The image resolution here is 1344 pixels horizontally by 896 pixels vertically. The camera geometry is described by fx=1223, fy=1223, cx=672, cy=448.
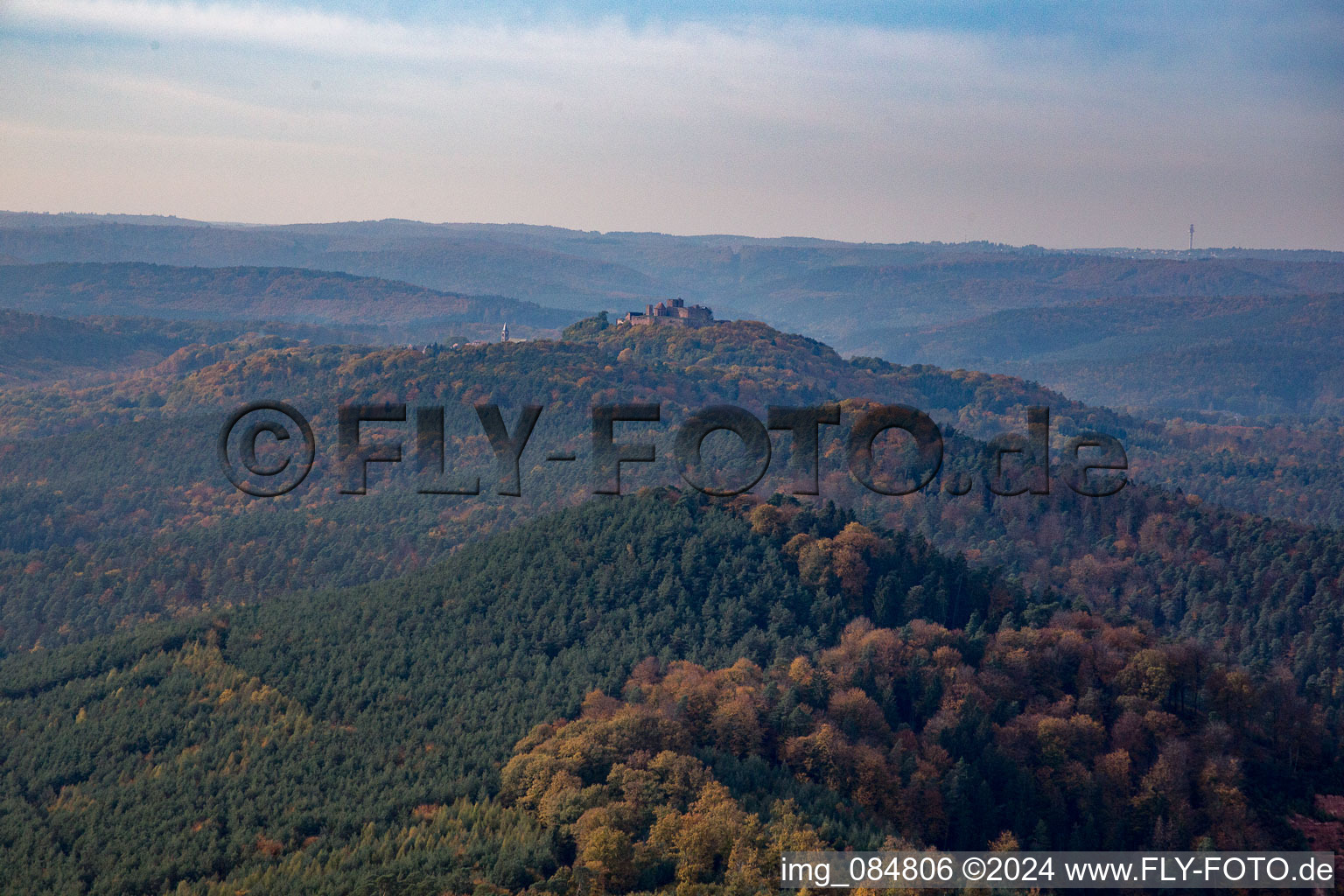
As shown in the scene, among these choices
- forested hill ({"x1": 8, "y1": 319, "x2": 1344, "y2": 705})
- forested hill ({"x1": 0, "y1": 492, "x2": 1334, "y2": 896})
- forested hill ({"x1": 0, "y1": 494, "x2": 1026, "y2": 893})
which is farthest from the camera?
forested hill ({"x1": 8, "y1": 319, "x2": 1344, "y2": 705})

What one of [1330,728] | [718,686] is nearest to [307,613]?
[718,686]

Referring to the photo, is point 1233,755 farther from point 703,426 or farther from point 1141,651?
point 703,426

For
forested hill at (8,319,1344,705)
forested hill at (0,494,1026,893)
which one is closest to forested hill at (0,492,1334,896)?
forested hill at (0,494,1026,893)

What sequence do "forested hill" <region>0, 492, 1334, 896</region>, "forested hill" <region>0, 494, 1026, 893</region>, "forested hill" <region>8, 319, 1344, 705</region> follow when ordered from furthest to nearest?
1. "forested hill" <region>8, 319, 1344, 705</region>
2. "forested hill" <region>0, 494, 1026, 893</region>
3. "forested hill" <region>0, 492, 1334, 896</region>

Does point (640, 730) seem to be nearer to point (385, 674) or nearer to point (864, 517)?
point (385, 674)

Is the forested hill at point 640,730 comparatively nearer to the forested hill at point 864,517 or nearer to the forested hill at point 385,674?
the forested hill at point 385,674

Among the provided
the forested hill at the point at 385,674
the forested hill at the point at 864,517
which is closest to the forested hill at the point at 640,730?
the forested hill at the point at 385,674

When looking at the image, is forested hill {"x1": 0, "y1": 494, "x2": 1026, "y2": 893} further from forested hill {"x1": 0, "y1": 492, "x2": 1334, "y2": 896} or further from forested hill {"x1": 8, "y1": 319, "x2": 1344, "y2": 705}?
forested hill {"x1": 8, "y1": 319, "x2": 1344, "y2": 705}

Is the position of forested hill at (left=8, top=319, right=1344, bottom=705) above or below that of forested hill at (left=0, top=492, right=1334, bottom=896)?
below
